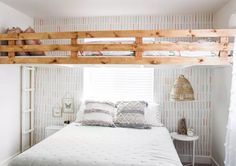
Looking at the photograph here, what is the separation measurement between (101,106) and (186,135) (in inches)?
57.1

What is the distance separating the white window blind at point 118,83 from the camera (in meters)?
4.29

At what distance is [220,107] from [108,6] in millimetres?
2282

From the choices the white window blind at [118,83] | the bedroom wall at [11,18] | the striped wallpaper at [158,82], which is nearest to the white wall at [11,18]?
the bedroom wall at [11,18]

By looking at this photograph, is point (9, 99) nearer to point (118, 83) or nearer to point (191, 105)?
point (118, 83)

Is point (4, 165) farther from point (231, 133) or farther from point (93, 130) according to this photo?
point (231, 133)

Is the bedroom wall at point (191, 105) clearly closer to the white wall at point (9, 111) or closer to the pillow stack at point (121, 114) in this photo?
the pillow stack at point (121, 114)

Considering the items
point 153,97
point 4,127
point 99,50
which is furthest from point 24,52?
point 153,97

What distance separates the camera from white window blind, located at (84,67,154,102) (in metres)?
4.29

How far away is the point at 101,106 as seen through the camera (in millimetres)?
3979

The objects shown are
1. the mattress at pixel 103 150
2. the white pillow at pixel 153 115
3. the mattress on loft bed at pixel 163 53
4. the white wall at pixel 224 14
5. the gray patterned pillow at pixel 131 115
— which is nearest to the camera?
the mattress at pixel 103 150

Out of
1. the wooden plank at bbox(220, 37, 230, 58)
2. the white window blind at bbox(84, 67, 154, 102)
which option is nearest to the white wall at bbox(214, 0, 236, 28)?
the wooden plank at bbox(220, 37, 230, 58)

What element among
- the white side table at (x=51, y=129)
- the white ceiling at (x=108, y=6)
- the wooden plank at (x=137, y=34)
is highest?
the white ceiling at (x=108, y=6)

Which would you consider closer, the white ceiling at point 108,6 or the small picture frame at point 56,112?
the white ceiling at point 108,6

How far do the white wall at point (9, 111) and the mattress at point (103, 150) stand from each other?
1.05 meters
